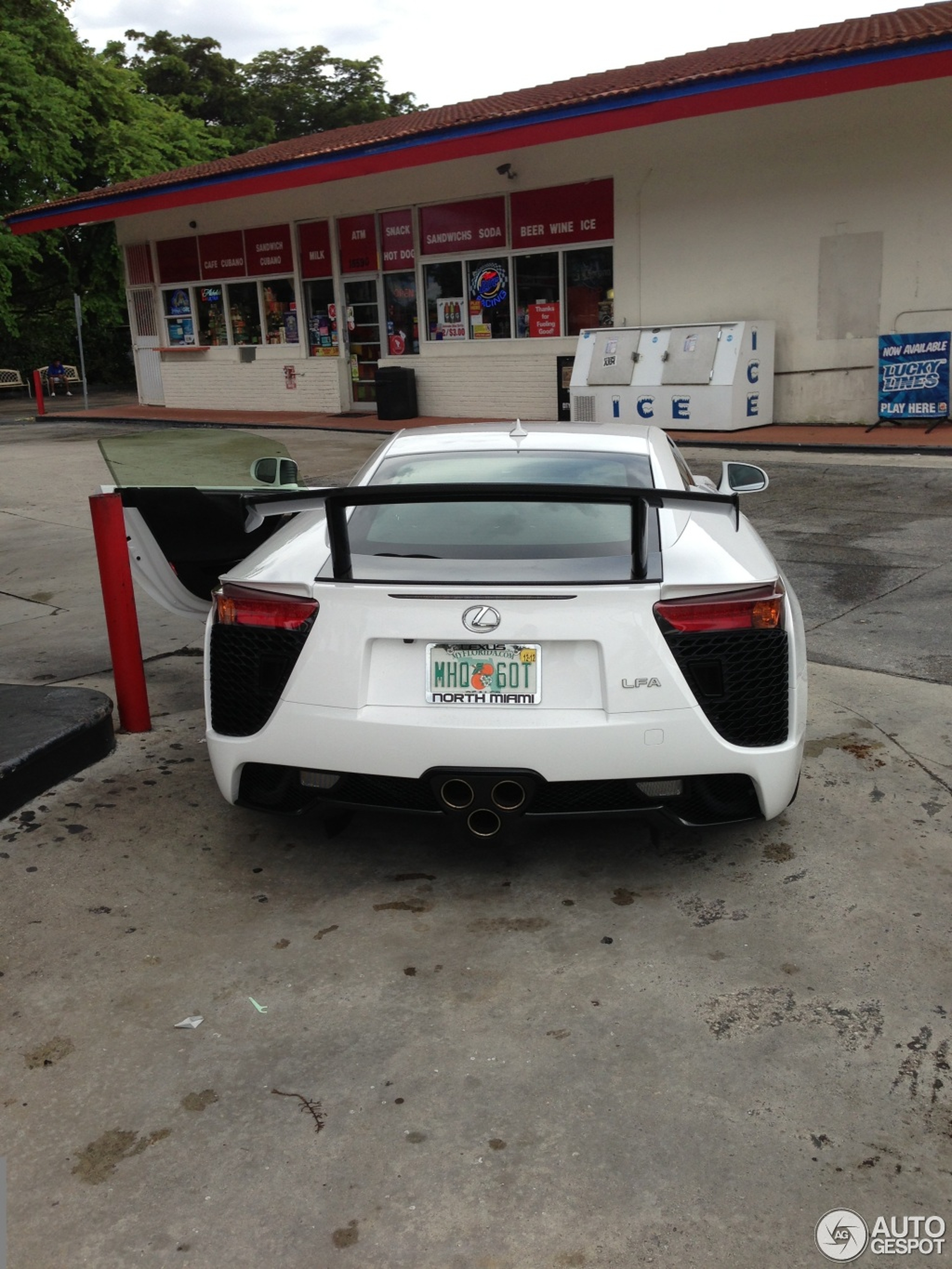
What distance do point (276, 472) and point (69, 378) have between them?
104 feet

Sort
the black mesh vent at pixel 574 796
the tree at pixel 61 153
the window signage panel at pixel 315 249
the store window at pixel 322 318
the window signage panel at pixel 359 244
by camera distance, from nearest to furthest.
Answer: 1. the black mesh vent at pixel 574 796
2. the window signage panel at pixel 359 244
3. the window signage panel at pixel 315 249
4. the store window at pixel 322 318
5. the tree at pixel 61 153

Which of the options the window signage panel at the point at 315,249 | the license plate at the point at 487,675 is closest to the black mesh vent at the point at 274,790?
the license plate at the point at 487,675

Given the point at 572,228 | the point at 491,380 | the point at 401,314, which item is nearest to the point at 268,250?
the point at 401,314

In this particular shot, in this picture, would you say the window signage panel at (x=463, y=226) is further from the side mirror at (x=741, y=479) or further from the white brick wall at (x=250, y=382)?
the side mirror at (x=741, y=479)

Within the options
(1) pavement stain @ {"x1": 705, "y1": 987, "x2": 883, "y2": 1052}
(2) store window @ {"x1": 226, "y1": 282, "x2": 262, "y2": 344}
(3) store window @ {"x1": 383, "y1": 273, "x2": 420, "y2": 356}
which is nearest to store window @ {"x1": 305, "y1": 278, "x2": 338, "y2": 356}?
(3) store window @ {"x1": 383, "y1": 273, "x2": 420, "y2": 356}

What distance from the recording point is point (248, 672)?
3465mm

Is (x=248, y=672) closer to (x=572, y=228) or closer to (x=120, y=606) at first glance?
(x=120, y=606)

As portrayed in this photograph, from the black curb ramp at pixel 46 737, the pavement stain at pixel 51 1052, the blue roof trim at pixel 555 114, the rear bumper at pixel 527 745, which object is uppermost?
the blue roof trim at pixel 555 114

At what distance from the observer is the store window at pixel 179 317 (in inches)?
972

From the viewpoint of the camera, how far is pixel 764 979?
2998 millimetres

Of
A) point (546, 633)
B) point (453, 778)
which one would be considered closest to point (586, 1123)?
point (453, 778)

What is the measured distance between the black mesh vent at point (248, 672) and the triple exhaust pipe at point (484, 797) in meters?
0.58

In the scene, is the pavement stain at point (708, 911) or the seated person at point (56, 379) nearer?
the pavement stain at point (708, 911)

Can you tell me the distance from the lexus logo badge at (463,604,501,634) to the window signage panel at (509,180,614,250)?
15.6m
